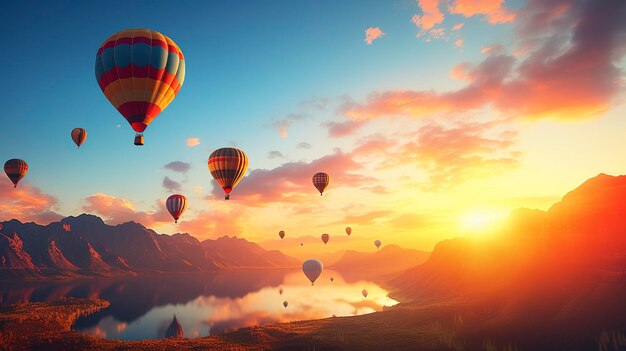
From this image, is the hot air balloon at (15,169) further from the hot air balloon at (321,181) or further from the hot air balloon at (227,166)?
the hot air balloon at (321,181)

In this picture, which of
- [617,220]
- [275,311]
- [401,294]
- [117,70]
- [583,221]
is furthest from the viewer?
[401,294]

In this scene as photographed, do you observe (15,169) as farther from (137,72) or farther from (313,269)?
(313,269)

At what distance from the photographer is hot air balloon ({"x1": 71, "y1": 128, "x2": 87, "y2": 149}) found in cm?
9031

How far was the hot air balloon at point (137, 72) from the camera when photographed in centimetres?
4300

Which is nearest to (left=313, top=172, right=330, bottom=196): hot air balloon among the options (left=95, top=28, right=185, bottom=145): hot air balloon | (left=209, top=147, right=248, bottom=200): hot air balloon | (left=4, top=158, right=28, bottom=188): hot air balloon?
(left=209, top=147, right=248, bottom=200): hot air balloon

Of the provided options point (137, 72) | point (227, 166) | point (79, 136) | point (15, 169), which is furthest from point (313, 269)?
point (15, 169)

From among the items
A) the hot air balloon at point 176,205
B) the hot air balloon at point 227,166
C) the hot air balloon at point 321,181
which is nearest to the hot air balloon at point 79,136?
the hot air balloon at point 176,205

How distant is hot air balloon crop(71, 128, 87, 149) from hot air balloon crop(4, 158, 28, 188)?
28.0m

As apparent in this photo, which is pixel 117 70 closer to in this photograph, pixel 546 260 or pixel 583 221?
pixel 546 260

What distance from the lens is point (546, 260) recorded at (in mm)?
99938

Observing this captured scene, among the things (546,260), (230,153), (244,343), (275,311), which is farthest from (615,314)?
(275,311)

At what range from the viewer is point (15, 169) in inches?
4018

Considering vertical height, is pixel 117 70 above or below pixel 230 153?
above

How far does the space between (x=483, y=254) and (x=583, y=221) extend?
55534mm
